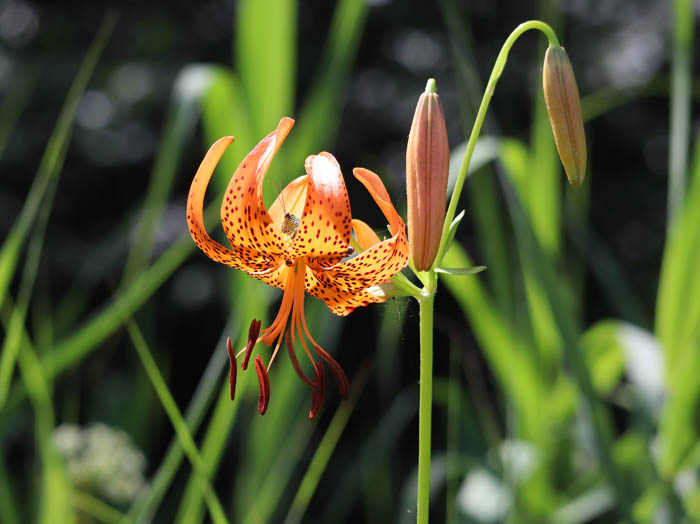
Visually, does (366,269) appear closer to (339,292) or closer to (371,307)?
(339,292)

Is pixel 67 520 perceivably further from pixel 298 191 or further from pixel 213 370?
pixel 298 191

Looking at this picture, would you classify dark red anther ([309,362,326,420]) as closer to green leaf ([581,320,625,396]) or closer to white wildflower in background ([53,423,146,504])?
white wildflower in background ([53,423,146,504])

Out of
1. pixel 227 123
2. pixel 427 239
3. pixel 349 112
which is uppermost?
pixel 349 112

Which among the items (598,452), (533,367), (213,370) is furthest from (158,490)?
(533,367)

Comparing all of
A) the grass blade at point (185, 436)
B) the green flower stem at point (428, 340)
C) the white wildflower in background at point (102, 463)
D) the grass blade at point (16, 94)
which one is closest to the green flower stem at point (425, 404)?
the green flower stem at point (428, 340)

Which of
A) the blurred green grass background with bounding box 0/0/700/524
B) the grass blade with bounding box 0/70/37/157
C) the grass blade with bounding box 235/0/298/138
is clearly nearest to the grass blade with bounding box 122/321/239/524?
the blurred green grass background with bounding box 0/0/700/524

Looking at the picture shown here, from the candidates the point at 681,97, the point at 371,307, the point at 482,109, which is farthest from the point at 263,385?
the point at 371,307
